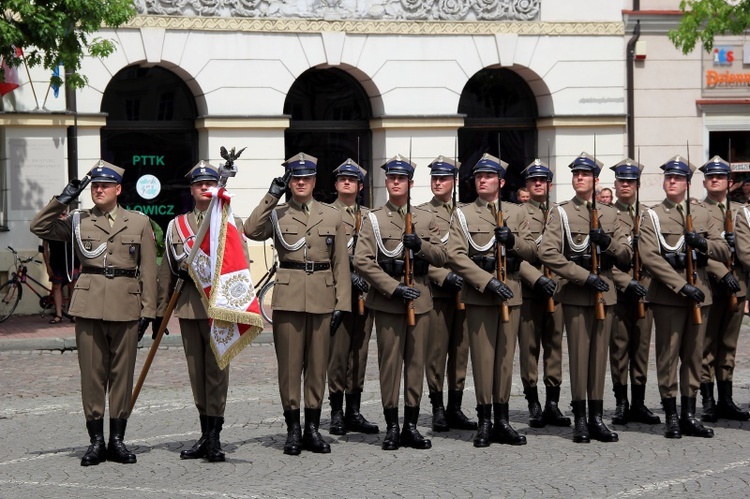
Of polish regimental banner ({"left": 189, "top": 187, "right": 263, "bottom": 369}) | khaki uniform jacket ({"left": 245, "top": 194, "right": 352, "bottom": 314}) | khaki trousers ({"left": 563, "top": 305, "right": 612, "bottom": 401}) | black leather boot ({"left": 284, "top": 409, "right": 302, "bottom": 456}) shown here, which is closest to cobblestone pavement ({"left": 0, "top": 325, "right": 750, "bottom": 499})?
black leather boot ({"left": 284, "top": 409, "right": 302, "bottom": 456})

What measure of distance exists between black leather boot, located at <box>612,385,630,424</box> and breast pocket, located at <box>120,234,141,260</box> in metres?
4.05

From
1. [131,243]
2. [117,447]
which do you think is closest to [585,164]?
[131,243]

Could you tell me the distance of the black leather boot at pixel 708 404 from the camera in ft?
40.2

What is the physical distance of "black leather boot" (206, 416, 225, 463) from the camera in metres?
10.5

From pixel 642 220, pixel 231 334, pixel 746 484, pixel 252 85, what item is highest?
pixel 252 85

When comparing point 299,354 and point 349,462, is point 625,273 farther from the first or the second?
point 349,462

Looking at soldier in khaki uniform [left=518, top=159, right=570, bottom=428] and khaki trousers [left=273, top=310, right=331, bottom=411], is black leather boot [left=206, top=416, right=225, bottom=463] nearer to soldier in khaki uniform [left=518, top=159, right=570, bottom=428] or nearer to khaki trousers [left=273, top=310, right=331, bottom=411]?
khaki trousers [left=273, top=310, right=331, bottom=411]

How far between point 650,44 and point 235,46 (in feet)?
22.9

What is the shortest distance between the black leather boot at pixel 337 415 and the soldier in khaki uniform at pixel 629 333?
2148 millimetres

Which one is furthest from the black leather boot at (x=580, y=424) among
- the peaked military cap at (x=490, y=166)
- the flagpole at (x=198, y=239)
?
the flagpole at (x=198, y=239)

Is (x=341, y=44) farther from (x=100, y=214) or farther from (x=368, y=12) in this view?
(x=100, y=214)

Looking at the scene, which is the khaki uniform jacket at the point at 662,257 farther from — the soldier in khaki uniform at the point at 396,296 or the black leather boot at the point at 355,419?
the black leather boot at the point at 355,419

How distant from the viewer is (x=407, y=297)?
10938 millimetres

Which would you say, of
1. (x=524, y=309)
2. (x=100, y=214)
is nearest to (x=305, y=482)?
(x=100, y=214)
